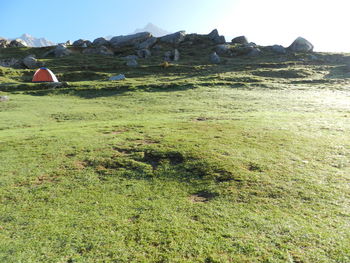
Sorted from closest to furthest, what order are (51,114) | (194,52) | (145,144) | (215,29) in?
(145,144) < (51,114) < (194,52) < (215,29)

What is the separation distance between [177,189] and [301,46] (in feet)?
293

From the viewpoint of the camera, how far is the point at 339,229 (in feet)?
25.0

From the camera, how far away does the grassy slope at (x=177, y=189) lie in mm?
7043

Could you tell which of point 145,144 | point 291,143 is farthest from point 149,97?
point 291,143

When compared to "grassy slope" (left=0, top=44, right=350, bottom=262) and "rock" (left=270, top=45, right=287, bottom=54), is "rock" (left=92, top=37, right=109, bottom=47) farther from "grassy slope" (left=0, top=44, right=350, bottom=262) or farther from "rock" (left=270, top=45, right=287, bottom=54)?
"grassy slope" (left=0, top=44, right=350, bottom=262)

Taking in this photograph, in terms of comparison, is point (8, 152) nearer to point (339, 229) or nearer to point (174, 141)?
point (174, 141)

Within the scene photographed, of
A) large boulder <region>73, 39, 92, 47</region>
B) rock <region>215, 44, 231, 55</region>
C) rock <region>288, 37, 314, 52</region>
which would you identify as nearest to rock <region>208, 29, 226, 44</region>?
rock <region>215, 44, 231, 55</region>

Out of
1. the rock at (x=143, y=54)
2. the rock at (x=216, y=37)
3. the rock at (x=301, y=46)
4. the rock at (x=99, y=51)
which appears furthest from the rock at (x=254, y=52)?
the rock at (x=99, y=51)

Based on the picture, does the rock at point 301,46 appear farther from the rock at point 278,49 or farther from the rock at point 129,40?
the rock at point 129,40

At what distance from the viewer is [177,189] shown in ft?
34.0

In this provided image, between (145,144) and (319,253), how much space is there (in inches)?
401

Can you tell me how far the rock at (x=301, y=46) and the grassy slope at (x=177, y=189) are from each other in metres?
72.0

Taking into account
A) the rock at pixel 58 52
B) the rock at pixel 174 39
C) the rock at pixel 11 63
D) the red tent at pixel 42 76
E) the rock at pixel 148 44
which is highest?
the rock at pixel 174 39

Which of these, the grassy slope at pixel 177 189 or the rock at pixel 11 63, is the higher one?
the rock at pixel 11 63
